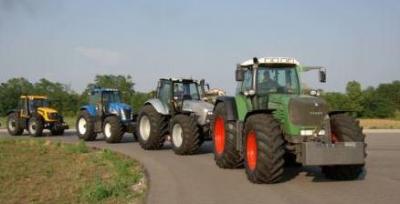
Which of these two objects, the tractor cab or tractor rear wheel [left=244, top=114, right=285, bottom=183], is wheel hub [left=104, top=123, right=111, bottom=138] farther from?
tractor rear wheel [left=244, top=114, right=285, bottom=183]

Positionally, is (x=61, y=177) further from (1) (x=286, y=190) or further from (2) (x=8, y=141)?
(2) (x=8, y=141)

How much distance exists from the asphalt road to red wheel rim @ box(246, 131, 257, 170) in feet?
1.22

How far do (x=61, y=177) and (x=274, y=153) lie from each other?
6.16 meters

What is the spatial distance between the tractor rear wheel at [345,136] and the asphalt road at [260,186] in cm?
22

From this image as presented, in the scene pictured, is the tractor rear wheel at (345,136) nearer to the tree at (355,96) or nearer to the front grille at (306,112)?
the front grille at (306,112)

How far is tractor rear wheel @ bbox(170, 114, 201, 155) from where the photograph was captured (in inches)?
637

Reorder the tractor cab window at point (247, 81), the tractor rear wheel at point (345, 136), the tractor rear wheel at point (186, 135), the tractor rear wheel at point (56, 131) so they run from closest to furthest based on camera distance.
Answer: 1. the tractor rear wheel at point (345, 136)
2. the tractor cab window at point (247, 81)
3. the tractor rear wheel at point (186, 135)
4. the tractor rear wheel at point (56, 131)

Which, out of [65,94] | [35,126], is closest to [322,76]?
[35,126]

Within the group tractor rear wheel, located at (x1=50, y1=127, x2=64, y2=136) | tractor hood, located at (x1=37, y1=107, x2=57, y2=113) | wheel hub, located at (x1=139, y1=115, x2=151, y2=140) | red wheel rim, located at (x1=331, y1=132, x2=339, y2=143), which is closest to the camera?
red wheel rim, located at (x1=331, y1=132, x2=339, y2=143)

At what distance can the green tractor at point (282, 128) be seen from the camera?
1044 cm

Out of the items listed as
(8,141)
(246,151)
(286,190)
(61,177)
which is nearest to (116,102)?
(8,141)

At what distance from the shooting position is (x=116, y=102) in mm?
23516

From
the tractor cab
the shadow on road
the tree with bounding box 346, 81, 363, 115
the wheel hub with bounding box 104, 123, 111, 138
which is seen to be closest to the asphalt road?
the shadow on road

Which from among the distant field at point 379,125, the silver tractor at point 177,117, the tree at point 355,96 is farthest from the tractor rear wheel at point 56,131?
the tree at point 355,96
